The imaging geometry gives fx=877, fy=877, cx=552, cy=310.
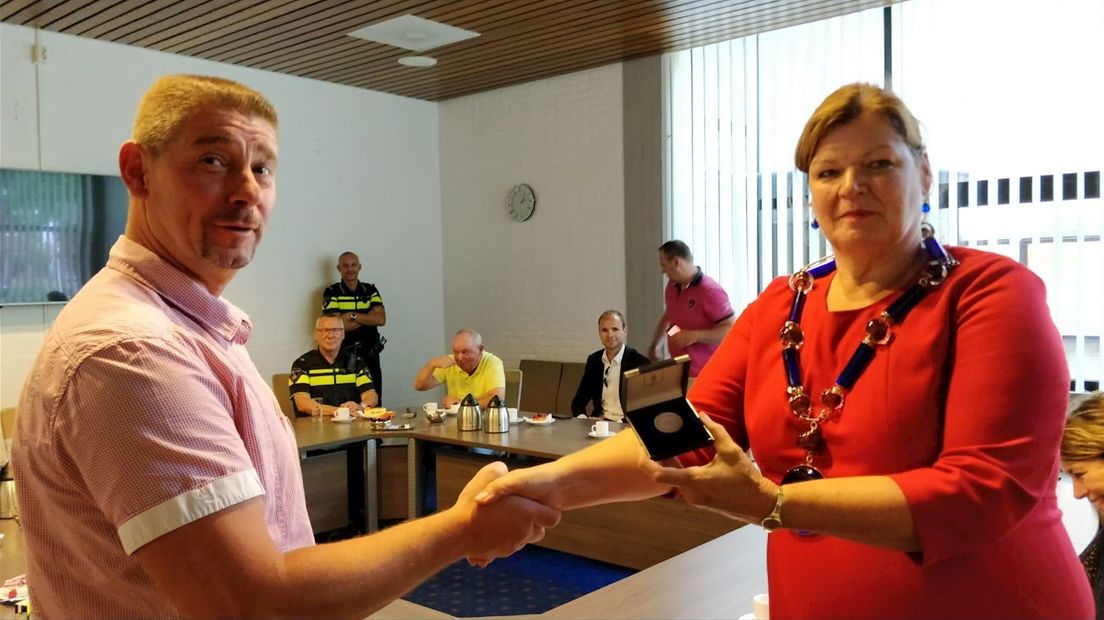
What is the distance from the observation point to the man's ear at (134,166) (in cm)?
119

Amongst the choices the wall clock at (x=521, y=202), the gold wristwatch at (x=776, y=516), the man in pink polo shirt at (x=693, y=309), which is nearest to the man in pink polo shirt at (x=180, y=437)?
the gold wristwatch at (x=776, y=516)

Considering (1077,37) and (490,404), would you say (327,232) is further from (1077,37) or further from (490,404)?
(1077,37)

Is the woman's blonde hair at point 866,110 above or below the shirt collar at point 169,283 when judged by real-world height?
Answer: above

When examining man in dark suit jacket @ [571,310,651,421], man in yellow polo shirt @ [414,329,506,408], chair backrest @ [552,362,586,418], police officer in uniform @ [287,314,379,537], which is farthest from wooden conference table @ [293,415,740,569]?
chair backrest @ [552,362,586,418]

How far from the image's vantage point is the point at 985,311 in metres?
1.20

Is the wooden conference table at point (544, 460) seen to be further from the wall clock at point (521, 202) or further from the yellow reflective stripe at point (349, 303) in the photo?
the wall clock at point (521, 202)

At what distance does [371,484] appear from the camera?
513 cm

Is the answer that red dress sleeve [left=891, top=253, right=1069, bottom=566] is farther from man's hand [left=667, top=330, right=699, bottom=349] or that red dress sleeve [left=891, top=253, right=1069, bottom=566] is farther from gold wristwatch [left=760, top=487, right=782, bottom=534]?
man's hand [left=667, top=330, right=699, bottom=349]

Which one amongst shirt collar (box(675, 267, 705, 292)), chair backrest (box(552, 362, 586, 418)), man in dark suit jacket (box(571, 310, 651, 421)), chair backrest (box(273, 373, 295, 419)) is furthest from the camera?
chair backrest (box(552, 362, 586, 418))

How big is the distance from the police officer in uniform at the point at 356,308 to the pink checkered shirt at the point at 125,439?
600 centimetres

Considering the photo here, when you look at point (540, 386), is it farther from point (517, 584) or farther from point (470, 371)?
point (517, 584)

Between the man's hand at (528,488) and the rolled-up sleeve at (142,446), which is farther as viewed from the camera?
the man's hand at (528,488)

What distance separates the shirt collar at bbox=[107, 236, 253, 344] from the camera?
1171mm

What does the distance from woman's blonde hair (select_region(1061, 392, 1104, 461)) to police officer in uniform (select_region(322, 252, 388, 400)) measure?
5.73 m
